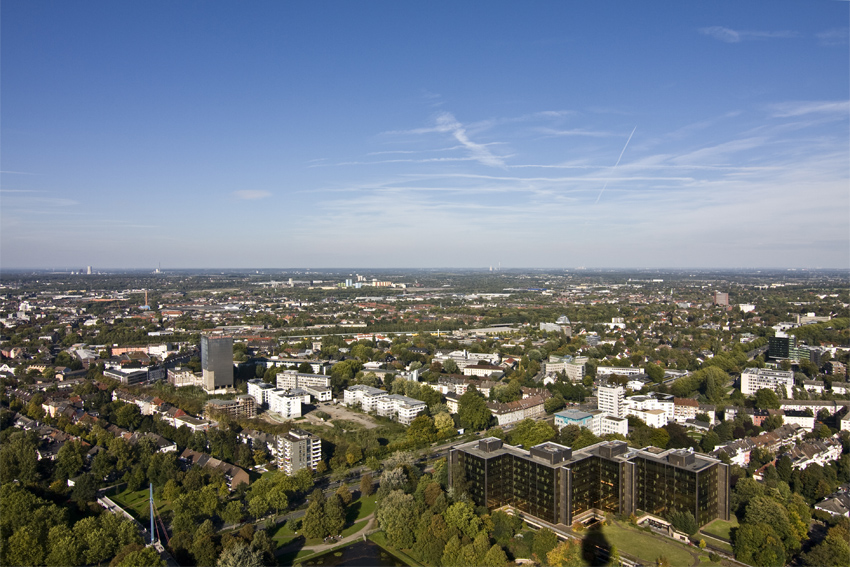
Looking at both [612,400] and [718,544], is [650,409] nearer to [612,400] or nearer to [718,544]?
[612,400]

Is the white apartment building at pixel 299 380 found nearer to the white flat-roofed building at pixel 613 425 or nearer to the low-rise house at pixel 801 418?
the white flat-roofed building at pixel 613 425

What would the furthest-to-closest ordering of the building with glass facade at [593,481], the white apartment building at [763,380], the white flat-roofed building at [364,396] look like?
the white apartment building at [763,380], the white flat-roofed building at [364,396], the building with glass facade at [593,481]

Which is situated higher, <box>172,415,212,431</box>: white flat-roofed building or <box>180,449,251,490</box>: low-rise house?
<box>172,415,212,431</box>: white flat-roofed building

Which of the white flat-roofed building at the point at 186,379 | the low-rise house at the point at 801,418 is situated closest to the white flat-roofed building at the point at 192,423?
the white flat-roofed building at the point at 186,379

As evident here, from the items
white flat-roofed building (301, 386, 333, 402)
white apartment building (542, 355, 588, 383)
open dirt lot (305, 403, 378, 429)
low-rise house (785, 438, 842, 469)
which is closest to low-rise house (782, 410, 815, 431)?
low-rise house (785, 438, 842, 469)

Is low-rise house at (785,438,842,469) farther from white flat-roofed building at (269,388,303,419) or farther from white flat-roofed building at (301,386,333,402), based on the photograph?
white flat-roofed building at (301,386,333,402)

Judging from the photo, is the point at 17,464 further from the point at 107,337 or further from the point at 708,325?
the point at 708,325
